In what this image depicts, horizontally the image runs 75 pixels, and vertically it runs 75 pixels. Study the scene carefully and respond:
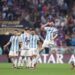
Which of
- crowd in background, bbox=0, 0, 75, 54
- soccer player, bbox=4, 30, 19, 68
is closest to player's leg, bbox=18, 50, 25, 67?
soccer player, bbox=4, 30, 19, 68

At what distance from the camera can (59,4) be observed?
27531 millimetres

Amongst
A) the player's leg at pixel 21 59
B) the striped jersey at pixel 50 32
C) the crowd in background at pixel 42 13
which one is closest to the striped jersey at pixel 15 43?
the player's leg at pixel 21 59

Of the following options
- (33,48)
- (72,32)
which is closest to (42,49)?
(72,32)

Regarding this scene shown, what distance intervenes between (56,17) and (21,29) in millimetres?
3215

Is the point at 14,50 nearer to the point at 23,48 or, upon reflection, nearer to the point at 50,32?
the point at 23,48

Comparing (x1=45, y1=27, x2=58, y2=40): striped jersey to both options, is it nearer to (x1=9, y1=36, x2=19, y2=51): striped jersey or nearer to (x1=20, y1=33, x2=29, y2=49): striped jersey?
(x1=9, y1=36, x2=19, y2=51): striped jersey

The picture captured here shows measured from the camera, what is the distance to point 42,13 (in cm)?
2708

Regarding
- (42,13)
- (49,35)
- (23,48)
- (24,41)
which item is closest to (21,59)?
(23,48)

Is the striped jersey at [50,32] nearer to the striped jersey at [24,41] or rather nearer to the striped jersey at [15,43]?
the striped jersey at [15,43]

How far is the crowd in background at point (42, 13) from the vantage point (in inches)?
1001

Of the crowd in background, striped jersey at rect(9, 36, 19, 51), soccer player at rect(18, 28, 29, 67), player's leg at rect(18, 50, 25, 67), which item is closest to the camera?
soccer player at rect(18, 28, 29, 67)

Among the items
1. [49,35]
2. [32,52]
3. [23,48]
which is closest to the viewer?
[32,52]

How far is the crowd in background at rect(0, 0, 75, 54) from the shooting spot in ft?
83.5

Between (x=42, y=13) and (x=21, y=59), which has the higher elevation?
(x=42, y=13)
